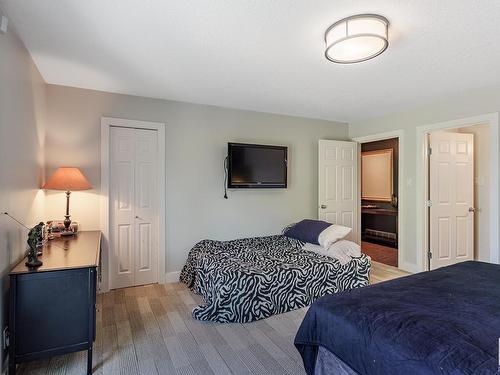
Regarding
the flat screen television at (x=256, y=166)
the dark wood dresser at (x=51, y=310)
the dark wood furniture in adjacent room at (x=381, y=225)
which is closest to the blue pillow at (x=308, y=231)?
the flat screen television at (x=256, y=166)

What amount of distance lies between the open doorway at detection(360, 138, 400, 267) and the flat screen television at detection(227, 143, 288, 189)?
2569 millimetres

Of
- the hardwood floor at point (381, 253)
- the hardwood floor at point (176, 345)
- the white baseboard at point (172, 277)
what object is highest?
the white baseboard at point (172, 277)

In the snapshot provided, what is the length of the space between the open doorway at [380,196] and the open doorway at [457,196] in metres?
1.41

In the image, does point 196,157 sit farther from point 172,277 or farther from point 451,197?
point 451,197

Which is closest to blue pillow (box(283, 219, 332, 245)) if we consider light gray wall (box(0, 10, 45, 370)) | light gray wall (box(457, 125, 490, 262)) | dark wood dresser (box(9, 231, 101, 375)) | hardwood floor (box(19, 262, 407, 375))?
hardwood floor (box(19, 262, 407, 375))

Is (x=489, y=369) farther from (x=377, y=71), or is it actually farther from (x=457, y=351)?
(x=377, y=71)

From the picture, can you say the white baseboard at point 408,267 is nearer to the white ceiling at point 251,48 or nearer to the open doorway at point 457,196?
the open doorway at point 457,196

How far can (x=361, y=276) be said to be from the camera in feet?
10.7

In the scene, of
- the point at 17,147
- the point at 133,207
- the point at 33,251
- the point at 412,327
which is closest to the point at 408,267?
the point at 412,327

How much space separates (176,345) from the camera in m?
2.23

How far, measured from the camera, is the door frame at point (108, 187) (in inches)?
129

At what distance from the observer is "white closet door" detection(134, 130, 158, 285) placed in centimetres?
350

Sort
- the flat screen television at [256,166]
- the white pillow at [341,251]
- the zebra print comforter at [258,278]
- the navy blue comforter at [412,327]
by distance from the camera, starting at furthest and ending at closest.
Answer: the flat screen television at [256,166] → the white pillow at [341,251] → the zebra print comforter at [258,278] → the navy blue comforter at [412,327]

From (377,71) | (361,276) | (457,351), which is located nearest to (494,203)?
(361,276)
